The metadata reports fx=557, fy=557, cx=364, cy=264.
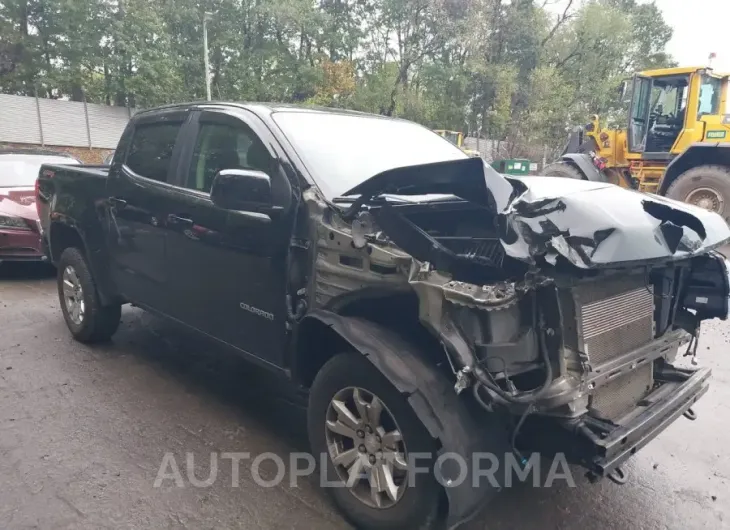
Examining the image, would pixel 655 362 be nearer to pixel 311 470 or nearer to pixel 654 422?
pixel 654 422

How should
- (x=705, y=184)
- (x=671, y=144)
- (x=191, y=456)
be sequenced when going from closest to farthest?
1. (x=191, y=456)
2. (x=705, y=184)
3. (x=671, y=144)

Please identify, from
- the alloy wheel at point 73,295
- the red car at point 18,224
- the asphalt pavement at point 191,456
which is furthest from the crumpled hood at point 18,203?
the asphalt pavement at point 191,456

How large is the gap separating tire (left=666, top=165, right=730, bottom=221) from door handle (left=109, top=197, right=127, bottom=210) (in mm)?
10083

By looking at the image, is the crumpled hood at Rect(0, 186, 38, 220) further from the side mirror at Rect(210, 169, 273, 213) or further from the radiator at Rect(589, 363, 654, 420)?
the radiator at Rect(589, 363, 654, 420)

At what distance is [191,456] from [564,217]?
235cm

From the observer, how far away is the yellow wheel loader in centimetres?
1070

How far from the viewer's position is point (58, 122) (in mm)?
22141

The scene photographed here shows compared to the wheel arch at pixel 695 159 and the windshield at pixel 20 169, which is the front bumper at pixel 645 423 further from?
the wheel arch at pixel 695 159

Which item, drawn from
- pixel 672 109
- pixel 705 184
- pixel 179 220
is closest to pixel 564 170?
pixel 672 109

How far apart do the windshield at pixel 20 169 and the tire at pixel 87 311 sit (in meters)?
3.24

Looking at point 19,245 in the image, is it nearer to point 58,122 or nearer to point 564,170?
point 564,170

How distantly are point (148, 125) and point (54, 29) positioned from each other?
72.5 ft

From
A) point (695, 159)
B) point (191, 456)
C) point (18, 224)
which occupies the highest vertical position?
point (695, 159)

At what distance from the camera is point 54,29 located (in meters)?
21.8
